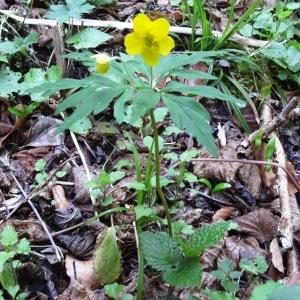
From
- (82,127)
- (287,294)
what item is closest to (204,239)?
(287,294)

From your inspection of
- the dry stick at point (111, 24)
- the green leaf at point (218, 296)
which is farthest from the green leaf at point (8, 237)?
the dry stick at point (111, 24)

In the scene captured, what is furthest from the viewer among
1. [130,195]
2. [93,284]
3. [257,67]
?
[257,67]

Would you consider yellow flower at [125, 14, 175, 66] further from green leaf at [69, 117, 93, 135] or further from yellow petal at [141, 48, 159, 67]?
green leaf at [69, 117, 93, 135]

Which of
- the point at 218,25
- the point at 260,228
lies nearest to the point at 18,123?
the point at 260,228

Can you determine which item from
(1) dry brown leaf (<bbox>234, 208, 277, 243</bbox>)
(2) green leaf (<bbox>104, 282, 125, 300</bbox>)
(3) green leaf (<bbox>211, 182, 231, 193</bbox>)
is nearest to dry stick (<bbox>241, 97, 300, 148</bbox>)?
(3) green leaf (<bbox>211, 182, 231, 193</bbox>)

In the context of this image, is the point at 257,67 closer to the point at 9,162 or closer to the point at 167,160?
the point at 167,160

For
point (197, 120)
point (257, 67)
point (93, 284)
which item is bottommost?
point (93, 284)
